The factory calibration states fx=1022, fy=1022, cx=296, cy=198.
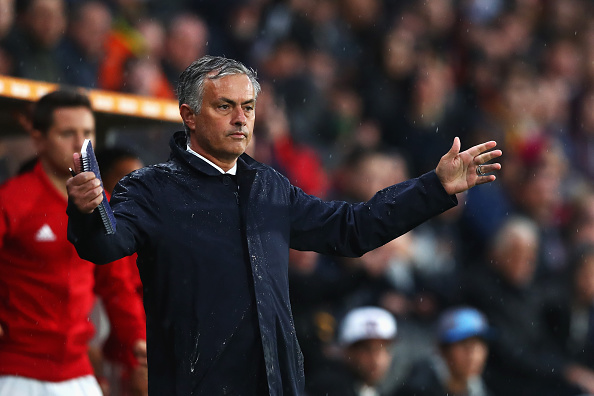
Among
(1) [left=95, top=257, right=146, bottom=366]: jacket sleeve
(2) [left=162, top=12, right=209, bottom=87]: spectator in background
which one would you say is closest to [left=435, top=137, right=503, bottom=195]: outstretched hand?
(1) [left=95, top=257, right=146, bottom=366]: jacket sleeve

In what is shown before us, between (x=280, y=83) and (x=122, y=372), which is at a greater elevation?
(x=280, y=83)

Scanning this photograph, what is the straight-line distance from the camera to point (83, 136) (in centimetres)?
459

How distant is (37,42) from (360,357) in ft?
9.30

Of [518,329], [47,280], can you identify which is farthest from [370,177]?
[47,280]

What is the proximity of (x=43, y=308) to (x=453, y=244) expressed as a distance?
465 centimetres

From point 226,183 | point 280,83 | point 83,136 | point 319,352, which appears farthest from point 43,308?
point 280,83

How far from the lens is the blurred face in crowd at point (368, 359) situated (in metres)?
5.87

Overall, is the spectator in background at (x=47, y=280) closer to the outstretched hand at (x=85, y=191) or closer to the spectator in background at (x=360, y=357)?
the spectator in background at (x=360, y=357)

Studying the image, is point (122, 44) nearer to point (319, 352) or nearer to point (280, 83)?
point (280, 83)

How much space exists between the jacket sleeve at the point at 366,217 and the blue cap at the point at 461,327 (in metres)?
3.13

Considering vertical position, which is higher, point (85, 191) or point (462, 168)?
point (462, 168)

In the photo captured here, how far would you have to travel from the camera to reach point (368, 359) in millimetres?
5898

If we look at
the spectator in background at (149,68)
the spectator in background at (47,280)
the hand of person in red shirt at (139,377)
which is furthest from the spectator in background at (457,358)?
the spectator in background at (149,68)

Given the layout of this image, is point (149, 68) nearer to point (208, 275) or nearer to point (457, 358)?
point (457, 358)
